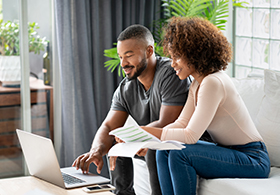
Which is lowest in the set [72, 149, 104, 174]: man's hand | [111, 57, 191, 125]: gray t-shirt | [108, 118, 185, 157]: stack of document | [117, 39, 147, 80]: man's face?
[72, 149, 104, 174]: man's hand

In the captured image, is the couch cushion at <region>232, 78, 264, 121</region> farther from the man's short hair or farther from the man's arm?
the man's arm

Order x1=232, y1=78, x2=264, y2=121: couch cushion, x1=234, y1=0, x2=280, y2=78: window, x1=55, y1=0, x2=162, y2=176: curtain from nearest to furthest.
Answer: x1=232, y1=78, x2=264, y2=121: couch cushion
x1=234, y1=0, x2=280, y2=78: window
x1=55, y1=0, x2=162, y2=176: curtain

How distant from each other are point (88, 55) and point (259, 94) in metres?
1.49

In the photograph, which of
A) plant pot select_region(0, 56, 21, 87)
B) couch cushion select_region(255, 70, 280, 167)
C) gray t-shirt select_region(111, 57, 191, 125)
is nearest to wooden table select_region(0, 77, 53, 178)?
plant pot select_region(0, 56, 21, 87)

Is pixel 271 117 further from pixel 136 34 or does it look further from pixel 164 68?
pixel 136 34

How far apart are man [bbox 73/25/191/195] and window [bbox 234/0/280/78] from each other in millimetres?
937

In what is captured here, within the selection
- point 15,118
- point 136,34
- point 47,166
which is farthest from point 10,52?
point 47,166

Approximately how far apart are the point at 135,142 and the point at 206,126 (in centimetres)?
31

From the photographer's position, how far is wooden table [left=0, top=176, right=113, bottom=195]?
53.5 inches

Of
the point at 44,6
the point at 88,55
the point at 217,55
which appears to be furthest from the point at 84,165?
the point at 44,6

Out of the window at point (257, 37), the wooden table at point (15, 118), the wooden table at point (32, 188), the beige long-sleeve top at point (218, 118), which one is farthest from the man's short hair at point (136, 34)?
the wooden table at point (15, 118)

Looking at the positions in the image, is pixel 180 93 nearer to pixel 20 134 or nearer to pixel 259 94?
pixel 259 94

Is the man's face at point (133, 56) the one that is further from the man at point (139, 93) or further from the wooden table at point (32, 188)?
the wooden table at point (32, 188)

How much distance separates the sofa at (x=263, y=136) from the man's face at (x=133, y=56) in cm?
52
